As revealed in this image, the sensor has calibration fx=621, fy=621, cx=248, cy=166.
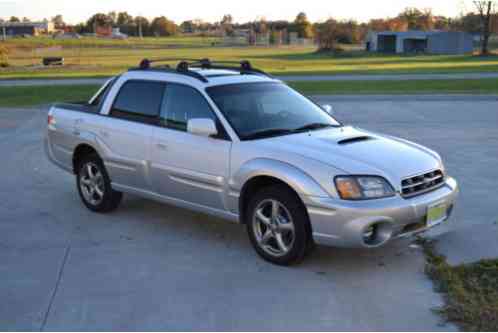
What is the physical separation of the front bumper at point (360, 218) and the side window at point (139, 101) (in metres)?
2.18

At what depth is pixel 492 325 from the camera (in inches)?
161

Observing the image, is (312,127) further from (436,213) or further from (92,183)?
(92,183)

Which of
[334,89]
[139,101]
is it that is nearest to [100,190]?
[139,101]

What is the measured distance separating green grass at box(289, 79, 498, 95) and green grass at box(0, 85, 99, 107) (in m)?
7.71

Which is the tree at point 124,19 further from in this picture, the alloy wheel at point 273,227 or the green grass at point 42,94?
the alloy wheel at point 273,227

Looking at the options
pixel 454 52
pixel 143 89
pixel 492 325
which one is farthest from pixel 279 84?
pixel 454 52

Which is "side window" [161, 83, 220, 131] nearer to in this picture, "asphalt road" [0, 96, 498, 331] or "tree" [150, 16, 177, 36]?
"asphalt road" [0, 96, 498, 331]

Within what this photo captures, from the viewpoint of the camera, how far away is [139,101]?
660 centimetres

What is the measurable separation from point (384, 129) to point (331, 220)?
8788 mm

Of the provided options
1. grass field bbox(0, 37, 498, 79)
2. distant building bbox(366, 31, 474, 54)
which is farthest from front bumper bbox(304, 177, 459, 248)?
distant building bbox(366, 31, 474, 54)

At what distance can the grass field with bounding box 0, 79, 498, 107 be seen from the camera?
20.1 m

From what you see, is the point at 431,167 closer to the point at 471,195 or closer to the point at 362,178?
the point at 362,178

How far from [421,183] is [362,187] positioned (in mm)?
644

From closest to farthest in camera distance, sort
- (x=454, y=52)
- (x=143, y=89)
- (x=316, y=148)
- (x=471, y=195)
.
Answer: (x=316, y=148), (x=143, y=89), (x=471, y=195), (x=454, y=52)
